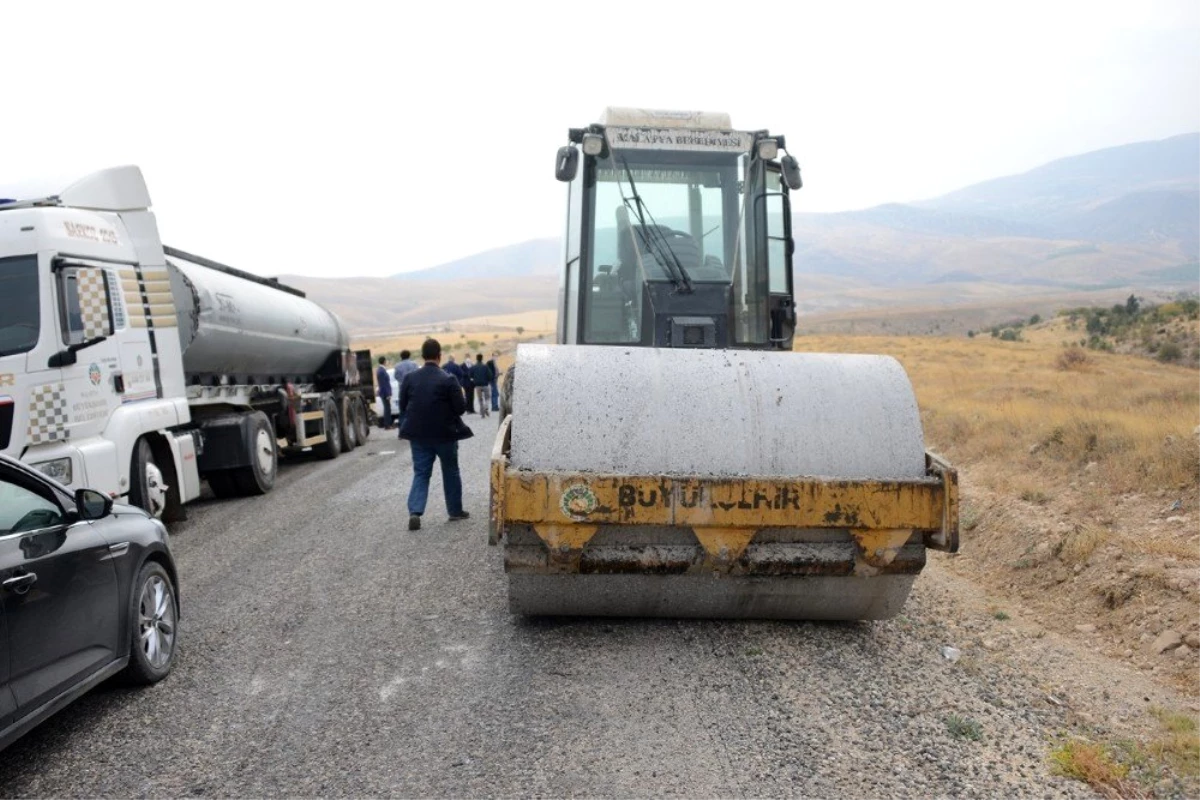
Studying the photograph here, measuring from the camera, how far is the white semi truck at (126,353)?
9.00 meters

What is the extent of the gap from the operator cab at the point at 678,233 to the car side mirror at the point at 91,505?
4.00 metres

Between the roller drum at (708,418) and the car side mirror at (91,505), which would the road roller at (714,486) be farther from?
the car side mirror at (91,505)

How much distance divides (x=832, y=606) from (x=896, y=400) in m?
1.24

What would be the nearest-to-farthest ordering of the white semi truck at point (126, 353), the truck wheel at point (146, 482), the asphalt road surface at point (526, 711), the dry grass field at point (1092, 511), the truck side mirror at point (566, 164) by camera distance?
the asphalt road surface at point (526, 711) < the dry grass field at point (1092, 511) < the truck side mirror at point (566, 164) < the white semi truck at point (126, 353) < the truck wheel at point (146, 482)

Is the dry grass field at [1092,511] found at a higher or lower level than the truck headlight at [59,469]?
lower

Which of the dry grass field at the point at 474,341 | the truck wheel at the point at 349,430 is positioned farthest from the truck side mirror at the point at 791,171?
the truck wheel at the point at 349,430

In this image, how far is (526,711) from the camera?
500cm

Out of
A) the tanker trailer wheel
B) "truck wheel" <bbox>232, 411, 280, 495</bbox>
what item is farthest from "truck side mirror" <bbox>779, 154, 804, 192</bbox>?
the tanker trailer wheel

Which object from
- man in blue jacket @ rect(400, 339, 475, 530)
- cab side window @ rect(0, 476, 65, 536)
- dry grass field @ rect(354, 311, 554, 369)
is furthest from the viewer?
dry grass field @ rect(354, 311, 554, 369)

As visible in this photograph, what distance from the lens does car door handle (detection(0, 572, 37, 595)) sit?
4355mm

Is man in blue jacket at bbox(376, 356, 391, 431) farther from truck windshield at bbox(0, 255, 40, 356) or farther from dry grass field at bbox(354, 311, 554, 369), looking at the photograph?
truck windshield at bbox(0, 255, 40, 356)

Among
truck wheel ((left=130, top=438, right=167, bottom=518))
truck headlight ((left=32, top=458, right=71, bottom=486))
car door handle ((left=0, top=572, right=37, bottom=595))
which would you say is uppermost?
car door handle ((left=0, top=572, right=37, bottom=595))

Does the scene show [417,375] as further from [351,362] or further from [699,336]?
[351,362]

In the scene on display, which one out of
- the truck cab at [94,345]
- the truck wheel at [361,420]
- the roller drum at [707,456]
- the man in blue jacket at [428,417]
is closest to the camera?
the roller drum at [707,456]
